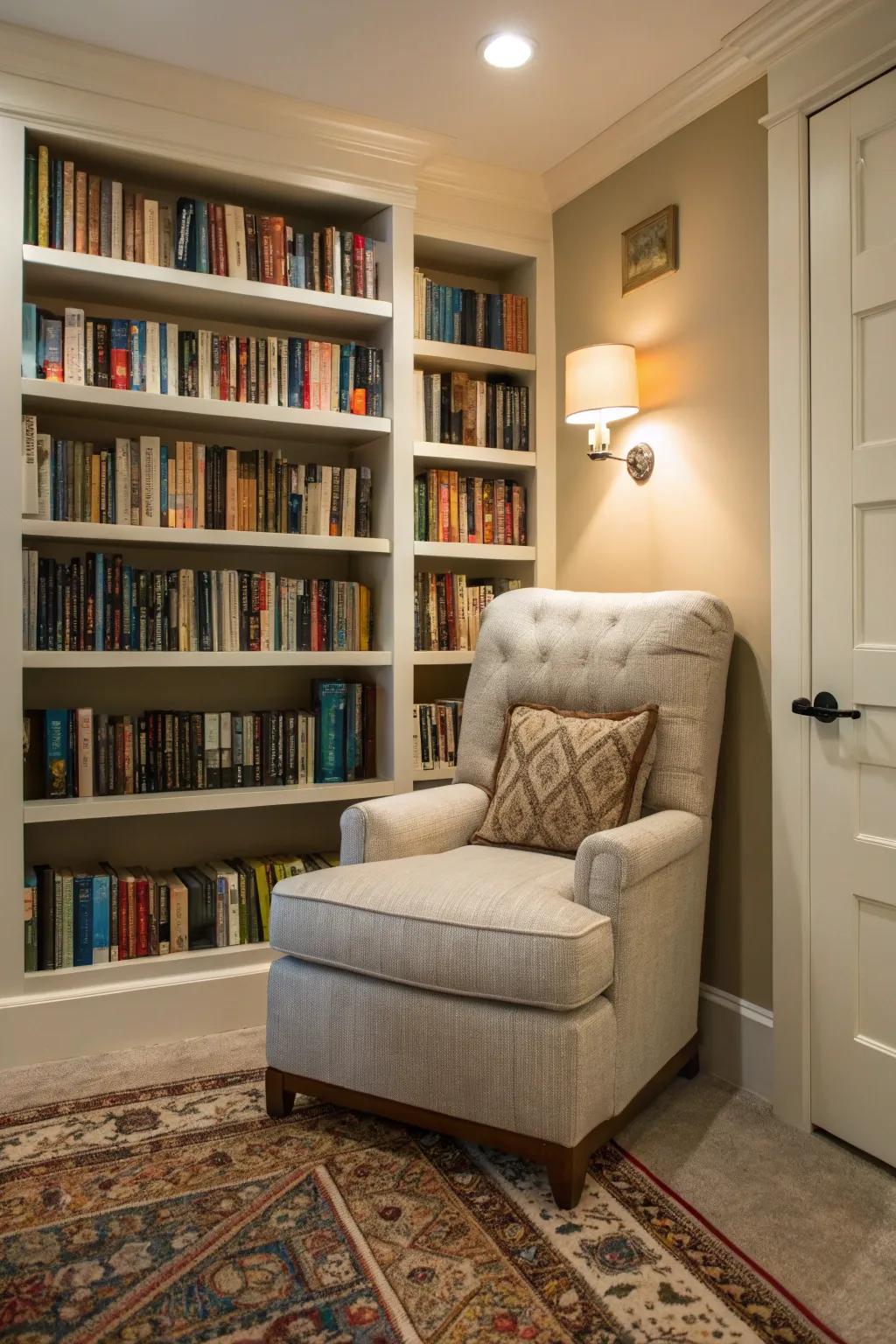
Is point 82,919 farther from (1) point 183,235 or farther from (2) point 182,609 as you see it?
(1) point 183,235

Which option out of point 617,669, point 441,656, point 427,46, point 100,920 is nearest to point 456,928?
point 617,669

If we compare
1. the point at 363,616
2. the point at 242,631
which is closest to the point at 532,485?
the point at 363,616

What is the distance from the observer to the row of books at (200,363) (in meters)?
2.52

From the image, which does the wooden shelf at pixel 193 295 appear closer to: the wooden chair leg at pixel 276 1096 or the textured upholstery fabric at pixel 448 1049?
the textured upholstery fabric at pixel 448 1049

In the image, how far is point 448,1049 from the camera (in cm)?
191

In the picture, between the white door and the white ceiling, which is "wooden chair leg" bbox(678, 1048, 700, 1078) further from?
the white ceiling

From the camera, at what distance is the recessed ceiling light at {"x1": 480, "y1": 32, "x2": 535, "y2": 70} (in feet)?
7.53

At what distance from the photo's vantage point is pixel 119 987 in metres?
2.54

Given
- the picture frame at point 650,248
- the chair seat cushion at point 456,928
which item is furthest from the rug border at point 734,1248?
the picture frame at point 650,248

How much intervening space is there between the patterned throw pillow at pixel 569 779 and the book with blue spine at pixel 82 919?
39.5 inches

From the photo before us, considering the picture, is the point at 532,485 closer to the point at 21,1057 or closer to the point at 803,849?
the point at 803,849

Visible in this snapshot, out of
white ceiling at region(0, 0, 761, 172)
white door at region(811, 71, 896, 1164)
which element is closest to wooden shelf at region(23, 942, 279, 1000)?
white door at region(811, 71, 896, 1164)

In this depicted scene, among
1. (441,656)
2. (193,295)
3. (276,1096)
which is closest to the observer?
(276,1096)

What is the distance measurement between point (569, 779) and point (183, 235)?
174cm
